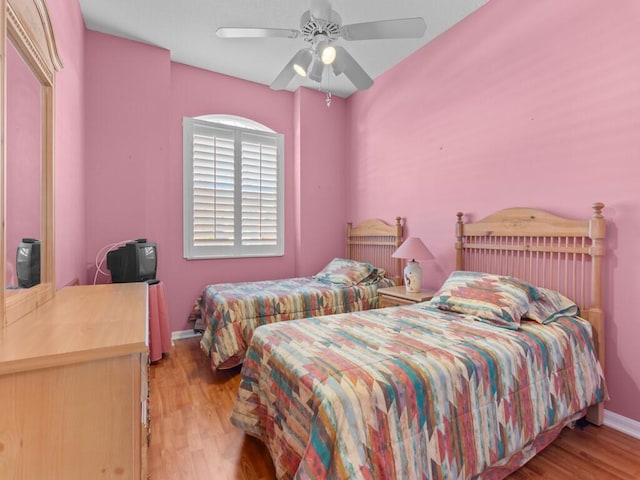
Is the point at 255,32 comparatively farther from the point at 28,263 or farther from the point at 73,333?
the point at 73,333

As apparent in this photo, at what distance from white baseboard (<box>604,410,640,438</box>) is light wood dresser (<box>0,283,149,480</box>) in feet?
8.11

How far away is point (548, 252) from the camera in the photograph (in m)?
2.16

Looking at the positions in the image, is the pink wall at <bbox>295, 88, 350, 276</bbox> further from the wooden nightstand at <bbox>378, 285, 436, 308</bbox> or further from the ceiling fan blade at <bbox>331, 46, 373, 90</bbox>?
the ceiling fan blade at <bbox>331, 46, 373, 90</bbox>

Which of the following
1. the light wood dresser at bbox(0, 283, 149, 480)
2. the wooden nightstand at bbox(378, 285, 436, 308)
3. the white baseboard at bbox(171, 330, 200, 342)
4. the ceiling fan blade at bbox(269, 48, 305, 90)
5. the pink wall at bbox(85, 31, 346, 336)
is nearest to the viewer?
the light wood dresser at bbox(0, 283, 149, 480)

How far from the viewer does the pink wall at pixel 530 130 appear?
1860 mm

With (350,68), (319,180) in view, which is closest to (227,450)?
(350,68)

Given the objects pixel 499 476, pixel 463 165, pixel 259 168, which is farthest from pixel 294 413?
pixel 259 168

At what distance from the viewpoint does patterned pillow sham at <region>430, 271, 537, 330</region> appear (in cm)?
185

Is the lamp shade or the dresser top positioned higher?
the lamp shade

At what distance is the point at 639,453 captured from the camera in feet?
5.47

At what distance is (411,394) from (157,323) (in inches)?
92.4

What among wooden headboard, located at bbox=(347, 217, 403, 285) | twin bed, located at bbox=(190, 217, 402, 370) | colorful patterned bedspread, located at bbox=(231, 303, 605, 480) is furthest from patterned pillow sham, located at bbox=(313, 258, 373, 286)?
colorful patterned bedspread, located at bbox=(231, 303, 605, 480)

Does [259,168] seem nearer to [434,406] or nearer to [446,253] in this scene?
[446,253]

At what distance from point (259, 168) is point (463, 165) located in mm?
2267
